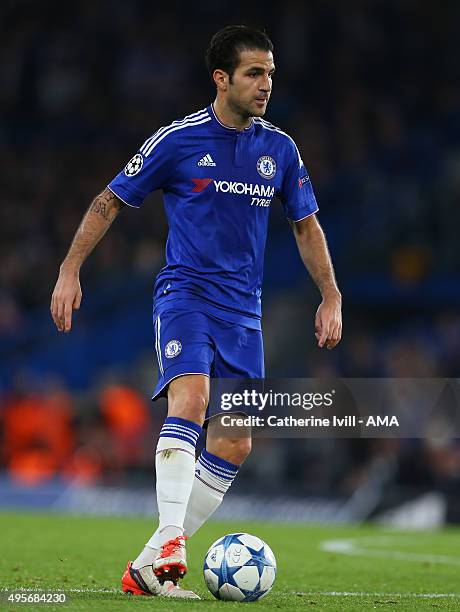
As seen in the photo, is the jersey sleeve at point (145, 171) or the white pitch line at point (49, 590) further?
the jersey sleeve at point (145, 171)

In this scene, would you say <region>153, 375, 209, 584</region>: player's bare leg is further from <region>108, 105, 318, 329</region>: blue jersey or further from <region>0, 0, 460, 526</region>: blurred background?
<region>0, 0, 460, 526</region>: blurred background

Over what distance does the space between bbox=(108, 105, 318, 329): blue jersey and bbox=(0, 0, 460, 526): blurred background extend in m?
7.97

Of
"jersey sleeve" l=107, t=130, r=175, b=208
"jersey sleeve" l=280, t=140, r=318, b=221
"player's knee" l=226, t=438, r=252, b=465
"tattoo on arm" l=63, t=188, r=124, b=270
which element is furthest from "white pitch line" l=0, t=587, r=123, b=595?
"jersey sleeve" l=280, t=140, r=318, b=221

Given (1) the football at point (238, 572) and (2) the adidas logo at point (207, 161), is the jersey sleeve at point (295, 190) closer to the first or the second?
(2) the adidas logo at point (207, 161)

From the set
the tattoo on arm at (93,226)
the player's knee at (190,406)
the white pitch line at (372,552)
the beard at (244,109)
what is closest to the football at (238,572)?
the player's knee at (190,406)

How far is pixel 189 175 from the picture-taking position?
6168mm

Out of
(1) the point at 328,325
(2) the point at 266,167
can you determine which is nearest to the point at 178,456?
(1) the point at 328,325

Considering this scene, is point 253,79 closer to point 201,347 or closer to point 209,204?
point 209,204

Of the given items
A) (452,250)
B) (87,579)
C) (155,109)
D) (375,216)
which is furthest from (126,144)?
(87,579)

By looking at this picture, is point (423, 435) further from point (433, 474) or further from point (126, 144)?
point (126, 144)

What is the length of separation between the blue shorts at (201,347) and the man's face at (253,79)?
980 millimetres

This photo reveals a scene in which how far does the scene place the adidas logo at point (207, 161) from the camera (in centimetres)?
618

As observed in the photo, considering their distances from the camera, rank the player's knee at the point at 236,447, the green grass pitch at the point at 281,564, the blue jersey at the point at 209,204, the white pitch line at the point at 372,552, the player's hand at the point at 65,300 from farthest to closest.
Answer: the white pitch line at the point at 372,552, the player's knee at the point at 236,447, the blue jersey at the point at 209,204, the player's hand at the point at 65,300, the green grass pitch at the point at 281,564

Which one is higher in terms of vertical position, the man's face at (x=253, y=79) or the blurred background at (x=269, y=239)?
the blurred background at (x=269, y=239)
